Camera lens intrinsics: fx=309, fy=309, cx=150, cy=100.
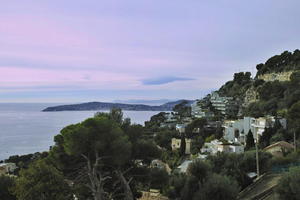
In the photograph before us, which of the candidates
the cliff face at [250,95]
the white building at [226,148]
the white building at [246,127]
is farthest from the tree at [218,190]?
the cliff face at [250,95]

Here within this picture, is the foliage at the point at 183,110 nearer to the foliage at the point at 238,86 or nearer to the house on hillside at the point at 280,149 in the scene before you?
the foliage at the point at 238,86

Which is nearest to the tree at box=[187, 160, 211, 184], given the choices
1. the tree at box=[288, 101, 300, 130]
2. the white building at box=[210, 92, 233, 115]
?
the tree at box=[288, 101, 300, 130]

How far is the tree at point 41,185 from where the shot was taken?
808 centimetres

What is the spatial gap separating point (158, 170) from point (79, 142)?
3.00 m

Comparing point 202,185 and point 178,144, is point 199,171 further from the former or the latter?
point 178,144

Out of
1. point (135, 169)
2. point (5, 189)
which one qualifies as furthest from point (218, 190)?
point (5, 189)

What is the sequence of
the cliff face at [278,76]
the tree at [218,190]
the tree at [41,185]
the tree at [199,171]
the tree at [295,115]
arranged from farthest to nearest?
the cliff face at [278,76]
the tree at [295,115]
the tree at [199,171]
the tree at [218,190]
the tree at [41,185]

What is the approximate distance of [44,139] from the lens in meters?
54.9

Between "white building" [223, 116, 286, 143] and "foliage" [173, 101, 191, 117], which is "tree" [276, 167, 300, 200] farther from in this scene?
"foliage" [173, 101, 191, 117]

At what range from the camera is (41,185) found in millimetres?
8109

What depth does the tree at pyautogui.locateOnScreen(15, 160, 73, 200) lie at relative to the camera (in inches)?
318

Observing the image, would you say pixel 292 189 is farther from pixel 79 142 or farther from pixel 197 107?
pixel 197 107

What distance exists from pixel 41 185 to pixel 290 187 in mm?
6951

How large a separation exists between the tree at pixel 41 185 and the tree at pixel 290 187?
627cm
